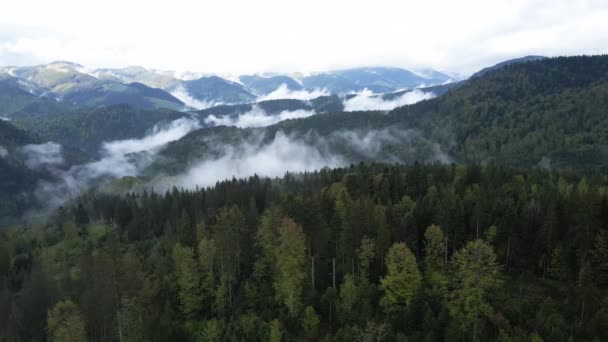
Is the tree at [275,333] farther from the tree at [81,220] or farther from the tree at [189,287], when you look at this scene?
the tree at [81,220]

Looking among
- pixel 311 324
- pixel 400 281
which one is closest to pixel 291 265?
pixel 311 324

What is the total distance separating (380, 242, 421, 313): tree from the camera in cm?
6525

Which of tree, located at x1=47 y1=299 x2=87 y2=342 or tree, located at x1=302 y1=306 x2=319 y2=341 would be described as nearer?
tree, located at x1=47 y1=299 x2=87 y2=342

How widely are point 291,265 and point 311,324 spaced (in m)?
10.4

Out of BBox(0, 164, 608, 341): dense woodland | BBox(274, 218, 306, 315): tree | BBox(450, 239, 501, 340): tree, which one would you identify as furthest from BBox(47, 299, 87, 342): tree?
BBox(450, 239, 501, 340): tree

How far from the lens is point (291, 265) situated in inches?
2835

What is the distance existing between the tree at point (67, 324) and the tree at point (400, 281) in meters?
44.3

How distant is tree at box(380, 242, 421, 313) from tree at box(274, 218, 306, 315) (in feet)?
49.1

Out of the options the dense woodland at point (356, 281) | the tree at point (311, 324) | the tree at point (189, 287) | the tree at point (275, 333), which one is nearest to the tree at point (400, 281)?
the dense woodland at point (356, 281)

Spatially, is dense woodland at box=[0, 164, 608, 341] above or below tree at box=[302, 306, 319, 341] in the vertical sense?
above

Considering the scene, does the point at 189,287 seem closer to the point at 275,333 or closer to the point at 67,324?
the point at 275,333

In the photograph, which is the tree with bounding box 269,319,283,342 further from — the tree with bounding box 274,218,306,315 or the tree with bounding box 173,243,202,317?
the tree with bounding box 173,243,202,317

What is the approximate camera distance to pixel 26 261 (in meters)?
130

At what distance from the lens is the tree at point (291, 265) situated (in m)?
71.8
